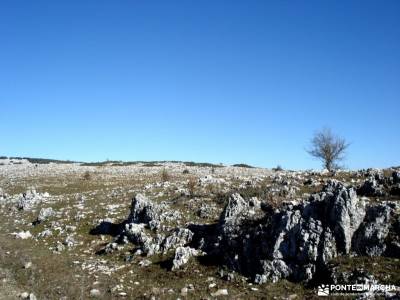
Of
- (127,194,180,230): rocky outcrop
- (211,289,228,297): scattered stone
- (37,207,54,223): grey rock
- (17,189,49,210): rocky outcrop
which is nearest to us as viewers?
(211,289,228,297): scattered stone

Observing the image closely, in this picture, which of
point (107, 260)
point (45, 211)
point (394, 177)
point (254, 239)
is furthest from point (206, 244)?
point (45, 211)

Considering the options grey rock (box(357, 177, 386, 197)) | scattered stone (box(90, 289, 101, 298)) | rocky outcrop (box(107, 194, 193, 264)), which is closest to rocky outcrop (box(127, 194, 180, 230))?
rocky outcrop (box(107, 194, 193, 264))

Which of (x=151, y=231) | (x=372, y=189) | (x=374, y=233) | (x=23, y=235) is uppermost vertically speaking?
(x=372, y=189)

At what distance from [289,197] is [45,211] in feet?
53.1

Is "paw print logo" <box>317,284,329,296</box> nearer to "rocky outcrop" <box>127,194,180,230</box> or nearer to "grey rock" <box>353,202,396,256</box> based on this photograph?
"grey rock" <box>353,202,396,256</box>

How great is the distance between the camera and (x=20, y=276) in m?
19.2

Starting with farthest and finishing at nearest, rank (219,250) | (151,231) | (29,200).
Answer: (29,200) → (151,231) → (219,250)


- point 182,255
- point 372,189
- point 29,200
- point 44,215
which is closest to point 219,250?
point 182,255

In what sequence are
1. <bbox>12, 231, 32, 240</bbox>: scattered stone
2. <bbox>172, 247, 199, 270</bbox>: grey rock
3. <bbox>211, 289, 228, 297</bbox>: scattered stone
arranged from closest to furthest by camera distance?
1. <bbox>211, 289, 228, 297</bbox>: scattered stone
2. <bbox>172, 247, 199, 270</bbox>: grey rock
3. <bbox>12, 231, 32, 240</bbox>: scattered stone

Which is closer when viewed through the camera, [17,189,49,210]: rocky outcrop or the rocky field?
the rocky field

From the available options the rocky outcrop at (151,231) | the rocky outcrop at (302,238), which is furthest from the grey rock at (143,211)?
the rocky outcrop at (302,238)

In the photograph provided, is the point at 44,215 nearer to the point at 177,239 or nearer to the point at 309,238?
the point at 177,239

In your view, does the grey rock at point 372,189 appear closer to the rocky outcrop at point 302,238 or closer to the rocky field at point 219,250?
the rocky field at point 219,250

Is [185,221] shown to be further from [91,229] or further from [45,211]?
[45,211]
